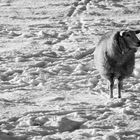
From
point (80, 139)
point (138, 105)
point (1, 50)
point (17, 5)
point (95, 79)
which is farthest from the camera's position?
point (17, 5)

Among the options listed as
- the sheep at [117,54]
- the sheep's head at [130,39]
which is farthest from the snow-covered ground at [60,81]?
the sheep's head at [130,39]

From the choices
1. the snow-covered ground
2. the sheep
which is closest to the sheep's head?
the sheep

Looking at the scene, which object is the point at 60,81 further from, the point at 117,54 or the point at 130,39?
the point at 130,39

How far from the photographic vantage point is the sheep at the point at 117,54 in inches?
243

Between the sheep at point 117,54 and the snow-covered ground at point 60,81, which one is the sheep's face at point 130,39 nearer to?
the sheep at point 117,54

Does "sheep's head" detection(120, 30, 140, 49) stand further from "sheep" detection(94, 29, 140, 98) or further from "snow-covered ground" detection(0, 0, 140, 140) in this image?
"snow-covered ground" detection(0, 0, 140, 140)

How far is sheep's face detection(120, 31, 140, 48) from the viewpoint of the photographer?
6.10m

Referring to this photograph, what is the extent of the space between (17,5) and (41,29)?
434cm

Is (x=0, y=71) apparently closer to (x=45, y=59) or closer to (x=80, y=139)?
(x=45, y=59)

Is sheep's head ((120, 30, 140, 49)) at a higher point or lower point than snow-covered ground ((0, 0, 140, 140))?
higher

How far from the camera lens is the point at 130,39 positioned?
613 cm

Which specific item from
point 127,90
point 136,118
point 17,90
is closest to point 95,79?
point 127,90

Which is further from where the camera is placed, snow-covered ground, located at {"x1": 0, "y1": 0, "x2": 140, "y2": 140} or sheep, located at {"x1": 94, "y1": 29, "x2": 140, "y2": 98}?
sheep, located at {"x1": 94, "y1": 29, "x2": 140, "y2": 98}

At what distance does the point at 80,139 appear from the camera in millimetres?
5098
